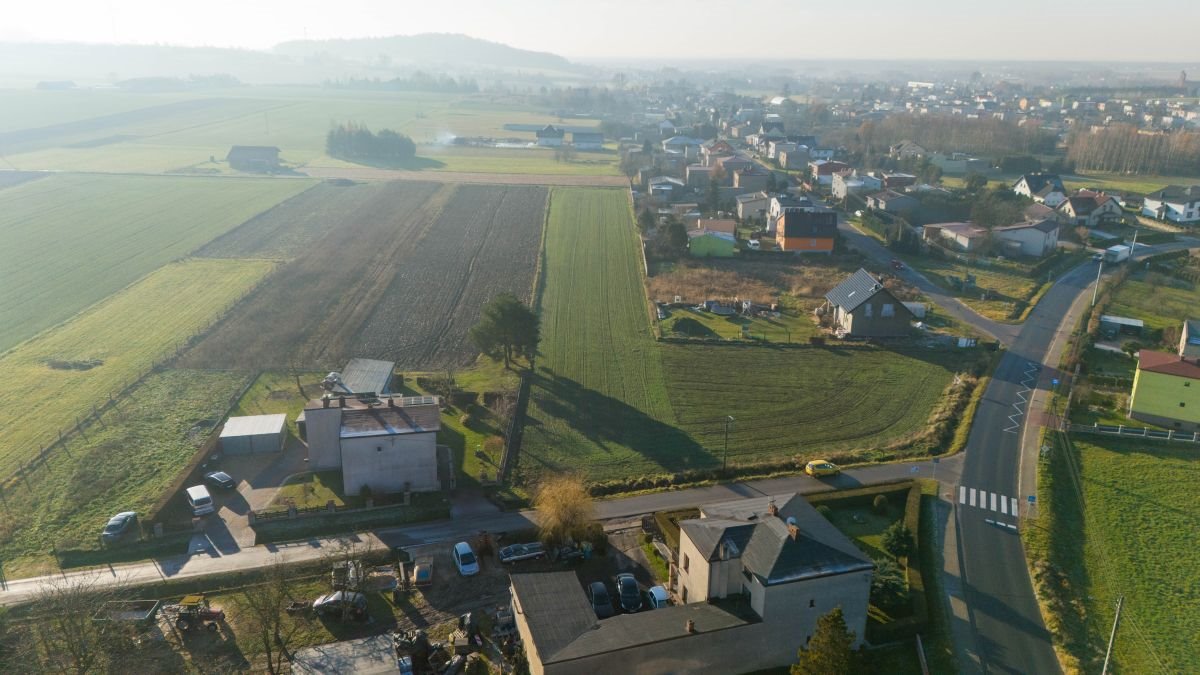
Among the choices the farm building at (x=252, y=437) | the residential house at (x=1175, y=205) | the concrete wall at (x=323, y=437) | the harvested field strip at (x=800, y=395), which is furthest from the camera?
the residential house at (x=1175, y=205)

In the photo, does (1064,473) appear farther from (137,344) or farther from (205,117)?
(205,117)

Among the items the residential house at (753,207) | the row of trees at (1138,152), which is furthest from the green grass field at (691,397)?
the row of trees at (1138,152)

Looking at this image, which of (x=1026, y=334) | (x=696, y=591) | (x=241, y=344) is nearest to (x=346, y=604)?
(x=696, y=591)

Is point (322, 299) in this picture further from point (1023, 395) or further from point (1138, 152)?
point (1138, 152)

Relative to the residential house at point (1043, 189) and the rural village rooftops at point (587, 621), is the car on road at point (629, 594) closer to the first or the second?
the rural village rooftops at point (587, 621)

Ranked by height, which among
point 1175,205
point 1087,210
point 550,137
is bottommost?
point 1087,210

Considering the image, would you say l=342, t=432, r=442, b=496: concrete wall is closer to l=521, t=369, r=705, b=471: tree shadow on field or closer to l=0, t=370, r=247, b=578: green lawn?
l=521, t=369, r=705, b=471: tree shadow on field

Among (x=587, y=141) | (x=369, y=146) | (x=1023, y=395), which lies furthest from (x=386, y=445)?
(x=587, y=141)

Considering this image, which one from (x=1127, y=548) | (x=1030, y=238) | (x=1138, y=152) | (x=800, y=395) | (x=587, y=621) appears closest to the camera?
(x=587, y=621)
